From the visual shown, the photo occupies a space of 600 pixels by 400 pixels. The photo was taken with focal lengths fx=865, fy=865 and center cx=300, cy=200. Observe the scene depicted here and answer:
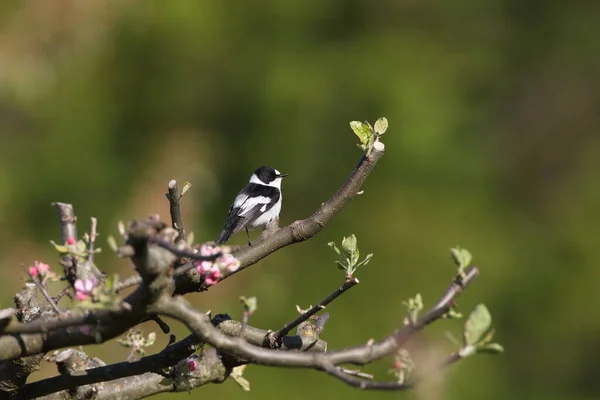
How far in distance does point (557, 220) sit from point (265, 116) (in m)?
2.76

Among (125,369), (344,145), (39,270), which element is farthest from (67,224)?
(344,145)

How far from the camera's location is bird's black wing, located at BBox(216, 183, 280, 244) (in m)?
5.42

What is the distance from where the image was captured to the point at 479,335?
1.76 metres

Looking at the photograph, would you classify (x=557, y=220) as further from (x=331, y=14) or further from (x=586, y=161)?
(x=331, y=14)

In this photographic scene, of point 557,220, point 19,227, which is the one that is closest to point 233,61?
point 19,227

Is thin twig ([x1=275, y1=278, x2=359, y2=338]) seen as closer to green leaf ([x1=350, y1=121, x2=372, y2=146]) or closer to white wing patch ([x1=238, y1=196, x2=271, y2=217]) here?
green leaf ([x1=350, y1=121, x2=372, y2=146])

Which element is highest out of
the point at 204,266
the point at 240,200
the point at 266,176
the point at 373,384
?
the point at 266,176

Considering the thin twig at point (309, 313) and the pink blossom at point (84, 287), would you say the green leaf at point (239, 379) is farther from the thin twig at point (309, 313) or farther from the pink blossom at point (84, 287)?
the pink blossom at point (84, 287)

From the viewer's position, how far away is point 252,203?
554cm

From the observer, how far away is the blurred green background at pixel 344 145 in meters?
6.84

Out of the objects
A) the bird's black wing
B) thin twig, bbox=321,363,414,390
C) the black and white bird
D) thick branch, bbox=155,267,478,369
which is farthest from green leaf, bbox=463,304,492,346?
the bird's black wing

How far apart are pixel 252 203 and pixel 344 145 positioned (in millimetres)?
1753

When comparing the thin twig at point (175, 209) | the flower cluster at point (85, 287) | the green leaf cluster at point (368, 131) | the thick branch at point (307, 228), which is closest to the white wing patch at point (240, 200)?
the thick branch at point (307, 228)

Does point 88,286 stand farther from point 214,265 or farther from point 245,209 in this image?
point 245,209
